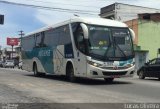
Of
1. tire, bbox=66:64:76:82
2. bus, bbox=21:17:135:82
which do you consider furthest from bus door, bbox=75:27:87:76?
tire, bbox=66:64:76:82

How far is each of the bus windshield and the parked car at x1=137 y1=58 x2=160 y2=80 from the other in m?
5.68

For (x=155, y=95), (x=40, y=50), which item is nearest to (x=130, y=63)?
(x=155, y=95)

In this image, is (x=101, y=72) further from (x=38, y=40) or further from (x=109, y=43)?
(x=38, y=40)

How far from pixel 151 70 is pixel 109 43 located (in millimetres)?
7196

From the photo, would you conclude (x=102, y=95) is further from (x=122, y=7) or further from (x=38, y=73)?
(x=122, y=7)

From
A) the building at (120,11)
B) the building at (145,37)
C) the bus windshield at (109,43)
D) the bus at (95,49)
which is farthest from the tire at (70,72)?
the building at (120,11)

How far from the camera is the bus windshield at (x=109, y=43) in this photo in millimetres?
20891

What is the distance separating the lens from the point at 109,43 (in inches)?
834

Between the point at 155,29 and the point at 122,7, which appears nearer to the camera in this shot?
the point at 155,29

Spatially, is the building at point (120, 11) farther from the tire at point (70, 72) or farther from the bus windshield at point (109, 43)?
the bus windshield at point (109, 43)

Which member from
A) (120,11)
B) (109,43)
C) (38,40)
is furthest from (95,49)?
(120,11)

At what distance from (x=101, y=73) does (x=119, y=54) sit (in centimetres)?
140

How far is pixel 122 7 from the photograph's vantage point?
62.3 metres

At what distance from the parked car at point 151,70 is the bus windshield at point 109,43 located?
568 centimetres
